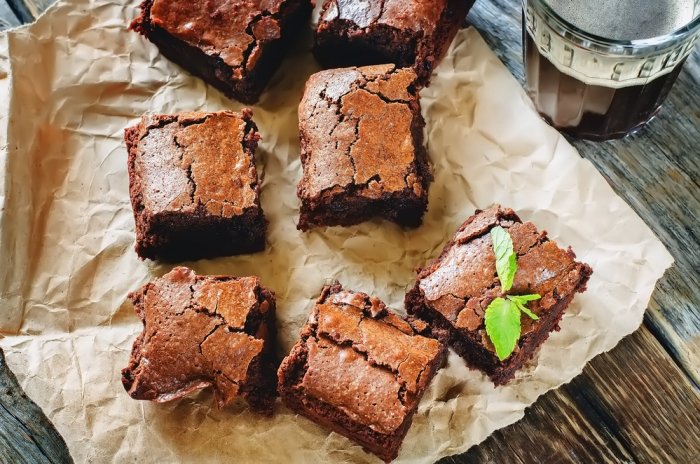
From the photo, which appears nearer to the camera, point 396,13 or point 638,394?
point 638,394

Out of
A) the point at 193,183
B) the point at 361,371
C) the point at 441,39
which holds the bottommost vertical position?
the point at 361,371

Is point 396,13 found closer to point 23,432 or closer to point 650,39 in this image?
point 650,39

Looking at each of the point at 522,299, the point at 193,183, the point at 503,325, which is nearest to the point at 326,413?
the point at 503,325

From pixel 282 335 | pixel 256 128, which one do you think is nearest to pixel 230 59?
pixel 256 128

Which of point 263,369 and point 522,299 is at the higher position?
point 522,299

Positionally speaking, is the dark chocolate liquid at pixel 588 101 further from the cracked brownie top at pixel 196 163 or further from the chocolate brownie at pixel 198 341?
the chocolate brownie at pixel 198 341

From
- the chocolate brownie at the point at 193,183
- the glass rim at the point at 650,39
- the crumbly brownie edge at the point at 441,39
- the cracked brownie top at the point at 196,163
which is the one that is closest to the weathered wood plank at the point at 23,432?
A: the chocolate brownie at the point at 193,183

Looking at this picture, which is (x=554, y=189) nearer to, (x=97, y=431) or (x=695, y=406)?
(x=695, y=406)
